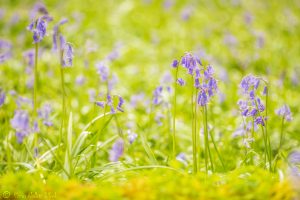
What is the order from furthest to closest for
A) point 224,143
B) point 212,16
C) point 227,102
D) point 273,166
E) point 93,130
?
point 212,16, point 227,102, point 224,143, point 93,130, point 273,166

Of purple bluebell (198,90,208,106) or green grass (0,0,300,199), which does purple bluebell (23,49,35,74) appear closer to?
green grass (0,0,300,199)

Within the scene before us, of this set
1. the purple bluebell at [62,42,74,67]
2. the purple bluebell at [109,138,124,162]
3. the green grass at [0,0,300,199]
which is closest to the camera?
the green grass at [0,0,300,199]

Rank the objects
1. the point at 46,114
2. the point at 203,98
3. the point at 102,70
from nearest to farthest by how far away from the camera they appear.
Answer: the point at 203,98 < the point at 46,114 < the point at 102,70

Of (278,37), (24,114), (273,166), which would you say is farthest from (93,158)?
(278,37)

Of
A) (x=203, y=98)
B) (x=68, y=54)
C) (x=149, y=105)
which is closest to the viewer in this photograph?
(x=203, y=98)

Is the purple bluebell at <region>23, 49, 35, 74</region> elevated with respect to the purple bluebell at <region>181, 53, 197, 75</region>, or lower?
elevated

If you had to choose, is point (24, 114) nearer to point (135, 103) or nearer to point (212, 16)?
point (135, 103)

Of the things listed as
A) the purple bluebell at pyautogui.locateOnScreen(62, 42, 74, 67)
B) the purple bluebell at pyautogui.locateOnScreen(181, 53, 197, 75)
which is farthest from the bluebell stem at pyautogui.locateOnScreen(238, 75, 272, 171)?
the purple bluebell at pyautogui.locateOnScreen(62, 42, 74, 67)

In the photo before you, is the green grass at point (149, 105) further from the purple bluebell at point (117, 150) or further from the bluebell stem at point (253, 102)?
the bluebell stem at point (253, 102)

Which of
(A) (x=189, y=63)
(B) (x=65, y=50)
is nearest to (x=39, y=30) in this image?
(B) (x=65, y=50)

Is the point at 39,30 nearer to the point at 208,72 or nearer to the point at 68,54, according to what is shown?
the point at 68,54

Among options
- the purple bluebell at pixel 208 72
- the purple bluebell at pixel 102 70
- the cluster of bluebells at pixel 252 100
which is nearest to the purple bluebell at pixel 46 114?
the purple bluebell at pixel 102 70
